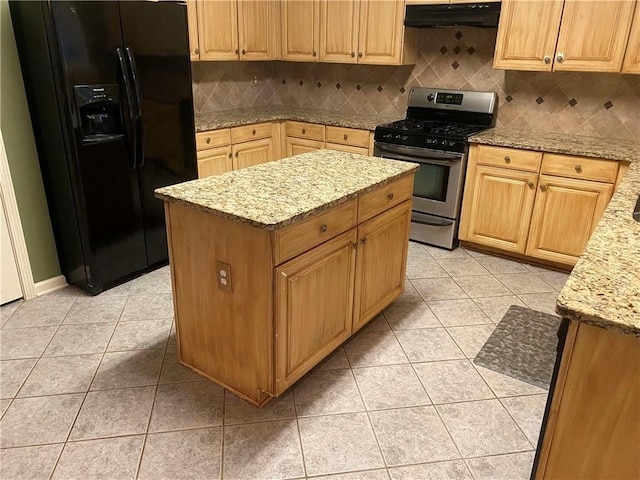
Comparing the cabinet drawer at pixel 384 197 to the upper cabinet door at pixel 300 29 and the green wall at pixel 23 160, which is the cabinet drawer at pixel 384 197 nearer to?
the green wall at pixel 23 160

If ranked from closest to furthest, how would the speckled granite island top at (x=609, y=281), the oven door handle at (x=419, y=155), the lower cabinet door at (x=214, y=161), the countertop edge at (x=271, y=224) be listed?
the speckled granite island top at (x=609, y=281)
the countertop edge at (x=271, y=224)
the oven door handle at (x=419, y=155)
the lower cabinet door at (x=214, y=161)

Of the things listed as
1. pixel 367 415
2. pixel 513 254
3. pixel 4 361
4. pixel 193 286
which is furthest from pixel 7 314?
pixel 513 254

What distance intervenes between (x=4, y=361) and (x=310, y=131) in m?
2.81

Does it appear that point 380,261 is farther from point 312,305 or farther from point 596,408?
point 596,408

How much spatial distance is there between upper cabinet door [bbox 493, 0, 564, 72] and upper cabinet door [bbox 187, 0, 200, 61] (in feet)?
7.23

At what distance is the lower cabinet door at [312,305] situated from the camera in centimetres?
183

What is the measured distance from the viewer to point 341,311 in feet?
7.25

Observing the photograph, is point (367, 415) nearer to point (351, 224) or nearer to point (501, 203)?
point (351, 224)

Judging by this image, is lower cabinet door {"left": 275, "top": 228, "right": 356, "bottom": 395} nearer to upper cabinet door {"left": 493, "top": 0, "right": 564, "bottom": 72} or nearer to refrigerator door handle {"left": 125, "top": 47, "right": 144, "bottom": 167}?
refrigerator door handle {"left": 125, "top": 47, "right": 144, "bottom": 167}

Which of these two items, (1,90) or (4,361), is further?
(1,90)

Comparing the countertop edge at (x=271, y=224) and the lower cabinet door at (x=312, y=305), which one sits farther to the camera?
the lower cabinet door at (x=312, y=305)

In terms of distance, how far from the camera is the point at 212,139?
12.1 feet

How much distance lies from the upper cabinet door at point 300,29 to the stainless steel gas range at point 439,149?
1.07 metres

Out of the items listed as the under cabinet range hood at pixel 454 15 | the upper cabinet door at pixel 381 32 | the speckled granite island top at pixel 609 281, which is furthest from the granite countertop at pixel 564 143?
the speckled granite island top at pixel 609 281
